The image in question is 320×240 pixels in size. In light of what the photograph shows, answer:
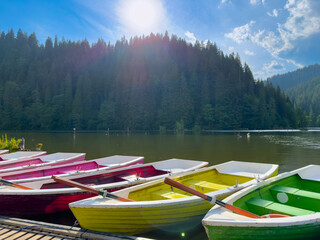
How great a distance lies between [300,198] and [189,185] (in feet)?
9.57

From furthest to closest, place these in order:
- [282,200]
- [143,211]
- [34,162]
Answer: [34,162] < [282,200] < [143,211]

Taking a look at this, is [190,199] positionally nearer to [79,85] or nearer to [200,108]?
[200,108]

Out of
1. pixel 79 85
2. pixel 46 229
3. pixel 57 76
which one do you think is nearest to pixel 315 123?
pixel 79 85

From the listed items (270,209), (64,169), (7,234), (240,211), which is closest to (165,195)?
(240,211)

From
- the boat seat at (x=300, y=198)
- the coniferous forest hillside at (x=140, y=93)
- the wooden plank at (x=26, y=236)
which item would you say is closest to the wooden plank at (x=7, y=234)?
the wooden plank at (x=26, y=236)

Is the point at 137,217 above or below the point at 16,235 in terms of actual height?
above

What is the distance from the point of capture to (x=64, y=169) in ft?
33.0

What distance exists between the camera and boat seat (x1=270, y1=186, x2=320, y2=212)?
5.78m

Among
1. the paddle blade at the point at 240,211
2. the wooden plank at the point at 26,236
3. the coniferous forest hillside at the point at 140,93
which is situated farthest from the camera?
the coniferous forest hillside at the point at 140,93

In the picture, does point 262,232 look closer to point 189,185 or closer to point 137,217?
point 137,217

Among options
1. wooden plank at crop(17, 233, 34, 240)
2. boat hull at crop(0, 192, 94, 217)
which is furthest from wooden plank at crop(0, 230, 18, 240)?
boat hull at crop(0, 192, 94, 217)

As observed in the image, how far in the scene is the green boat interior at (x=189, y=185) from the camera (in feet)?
20.7

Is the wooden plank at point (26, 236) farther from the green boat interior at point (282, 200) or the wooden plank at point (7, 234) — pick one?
the green boat interior at point (282, 200)

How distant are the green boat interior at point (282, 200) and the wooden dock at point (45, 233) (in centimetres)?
260
